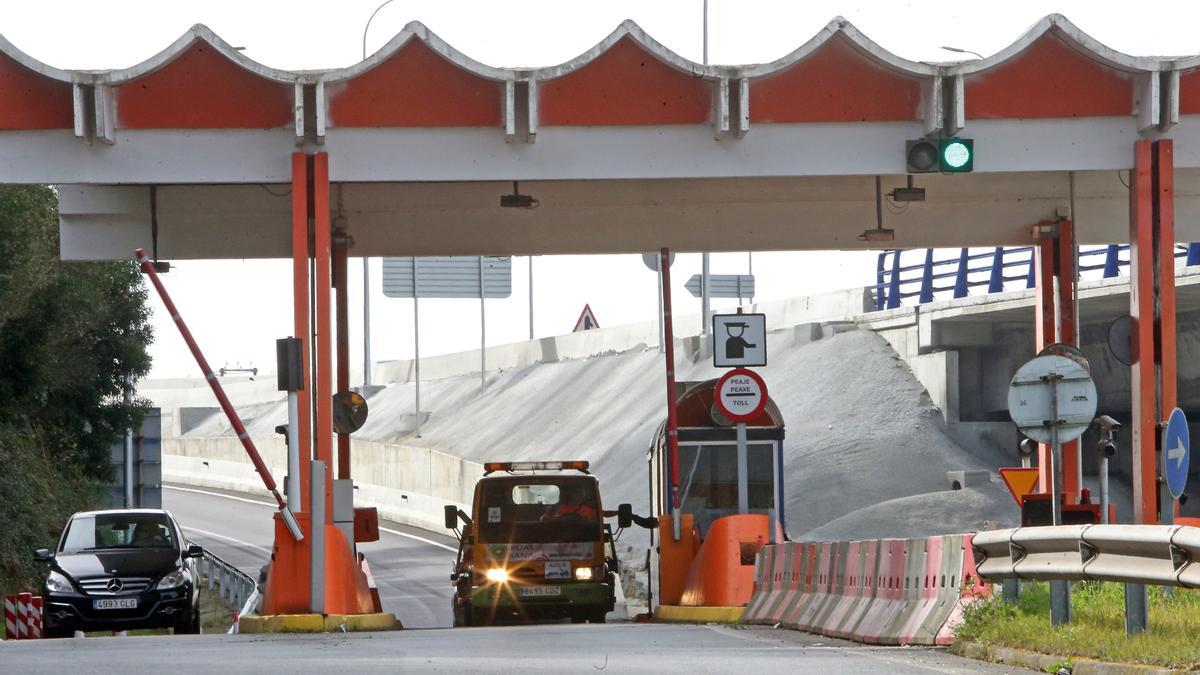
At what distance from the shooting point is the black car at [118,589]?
20922 mm

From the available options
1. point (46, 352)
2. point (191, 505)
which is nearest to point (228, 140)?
point (46, 352)

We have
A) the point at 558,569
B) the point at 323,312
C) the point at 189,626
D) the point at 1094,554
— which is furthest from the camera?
the point at 558,569

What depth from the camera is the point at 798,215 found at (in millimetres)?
23531

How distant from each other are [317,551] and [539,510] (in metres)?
4.96

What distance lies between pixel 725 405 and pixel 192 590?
260 inches

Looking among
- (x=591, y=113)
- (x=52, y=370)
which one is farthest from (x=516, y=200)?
(x=52, y=370)

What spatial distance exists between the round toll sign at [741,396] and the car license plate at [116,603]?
265 inches

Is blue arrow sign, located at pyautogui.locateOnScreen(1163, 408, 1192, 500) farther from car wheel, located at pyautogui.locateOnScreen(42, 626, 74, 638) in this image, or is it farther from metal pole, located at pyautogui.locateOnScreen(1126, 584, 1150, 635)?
car wheel, located at pyautogui.locateOnScreen(42, 626, 74, 638)

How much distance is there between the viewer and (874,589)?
1477 cm

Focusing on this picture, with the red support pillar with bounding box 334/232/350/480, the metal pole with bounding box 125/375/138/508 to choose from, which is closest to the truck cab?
the red support pillar with bounding box 334/232/350/480

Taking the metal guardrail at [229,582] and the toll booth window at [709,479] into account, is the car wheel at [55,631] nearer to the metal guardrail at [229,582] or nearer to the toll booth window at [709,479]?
the metal guardrail at [229,582]

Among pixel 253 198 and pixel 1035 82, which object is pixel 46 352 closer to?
pixel 253 198

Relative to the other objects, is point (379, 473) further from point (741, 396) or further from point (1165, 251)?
point (1165, 251)

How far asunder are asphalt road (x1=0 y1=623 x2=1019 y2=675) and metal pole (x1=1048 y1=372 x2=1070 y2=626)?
25.4 inches
